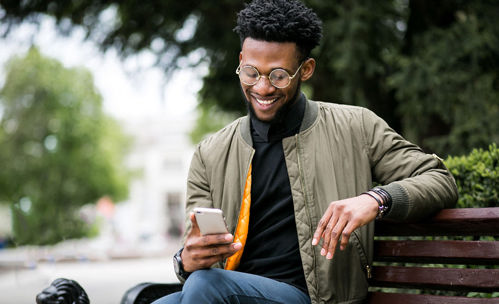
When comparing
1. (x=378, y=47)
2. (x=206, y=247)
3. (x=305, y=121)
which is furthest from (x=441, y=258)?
(x=378, y=47)

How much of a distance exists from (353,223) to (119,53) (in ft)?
25.6

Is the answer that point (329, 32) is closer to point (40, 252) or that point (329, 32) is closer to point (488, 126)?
point (488, 126)

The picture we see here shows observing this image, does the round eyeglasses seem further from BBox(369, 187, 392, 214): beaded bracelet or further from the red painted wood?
the red painted wood

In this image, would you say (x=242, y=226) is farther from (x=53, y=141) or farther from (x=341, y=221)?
(x=53, y=141)

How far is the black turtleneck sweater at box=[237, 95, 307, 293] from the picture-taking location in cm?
246

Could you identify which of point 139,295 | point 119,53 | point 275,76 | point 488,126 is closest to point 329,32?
point 488,126

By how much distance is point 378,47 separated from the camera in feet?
23.3

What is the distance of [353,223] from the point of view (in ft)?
6.76

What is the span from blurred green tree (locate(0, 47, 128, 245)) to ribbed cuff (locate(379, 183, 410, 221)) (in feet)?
93.6

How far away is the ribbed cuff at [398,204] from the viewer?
213 centimetres

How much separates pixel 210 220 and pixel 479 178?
184cm

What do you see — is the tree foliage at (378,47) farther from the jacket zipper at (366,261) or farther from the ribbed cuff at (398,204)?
the ribbed cuff at (398,204)

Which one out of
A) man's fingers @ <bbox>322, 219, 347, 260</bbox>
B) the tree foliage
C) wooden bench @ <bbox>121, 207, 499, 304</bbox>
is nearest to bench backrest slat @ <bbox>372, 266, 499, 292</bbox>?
wooden bench @ <bbox>121, 207, 499, 304</bbox>

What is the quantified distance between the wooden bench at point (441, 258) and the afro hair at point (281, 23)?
34.8 inches
